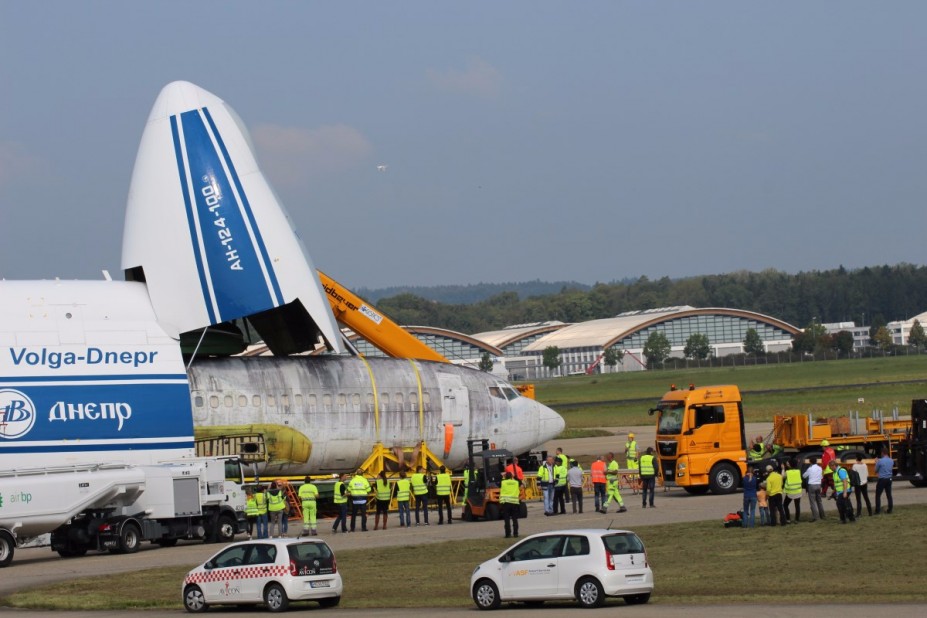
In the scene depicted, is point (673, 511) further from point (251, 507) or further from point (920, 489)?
point (251, 507)

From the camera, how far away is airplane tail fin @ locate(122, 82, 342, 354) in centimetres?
4400

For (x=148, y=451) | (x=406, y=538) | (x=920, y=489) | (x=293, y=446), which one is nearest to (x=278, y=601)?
(x=406, y=538)

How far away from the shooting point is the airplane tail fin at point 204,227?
4400cm

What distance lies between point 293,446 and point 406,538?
8.64 metres

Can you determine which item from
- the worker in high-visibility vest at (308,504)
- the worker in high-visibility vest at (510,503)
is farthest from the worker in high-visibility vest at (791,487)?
the worker in high-visibility vest at (308,504)

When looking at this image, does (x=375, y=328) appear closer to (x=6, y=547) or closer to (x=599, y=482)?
Result: (x=599, y=482)

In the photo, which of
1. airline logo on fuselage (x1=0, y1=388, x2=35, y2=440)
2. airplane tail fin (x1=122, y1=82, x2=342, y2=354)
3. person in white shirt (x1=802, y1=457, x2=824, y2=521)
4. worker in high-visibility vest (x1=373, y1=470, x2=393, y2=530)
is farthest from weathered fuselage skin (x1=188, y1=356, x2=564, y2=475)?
person in white shirt (x1=802, y1=457, x2=824, y2=521)

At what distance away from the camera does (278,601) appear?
958 inches

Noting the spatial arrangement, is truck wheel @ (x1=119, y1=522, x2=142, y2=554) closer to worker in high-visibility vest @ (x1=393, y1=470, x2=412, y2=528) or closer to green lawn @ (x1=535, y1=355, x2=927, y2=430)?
worker in high-visibility vest @ (x1=393, y1=470, x2=412, y2=528)

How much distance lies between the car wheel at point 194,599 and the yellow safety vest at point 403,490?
1636cm

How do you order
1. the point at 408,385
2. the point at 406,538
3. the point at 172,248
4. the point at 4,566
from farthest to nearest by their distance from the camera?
the point at 408,385
the point at 172,248
the point at 406,538
the point at 4,566

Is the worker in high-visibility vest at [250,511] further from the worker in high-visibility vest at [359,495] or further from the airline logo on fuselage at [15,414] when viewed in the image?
the airline logo on fuselage at [15,414]

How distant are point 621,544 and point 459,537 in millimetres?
13739

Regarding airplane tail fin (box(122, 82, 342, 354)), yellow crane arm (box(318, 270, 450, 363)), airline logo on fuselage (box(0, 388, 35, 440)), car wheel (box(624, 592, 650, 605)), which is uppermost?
airplane tail fin (box(122, 82, 342, 354))
